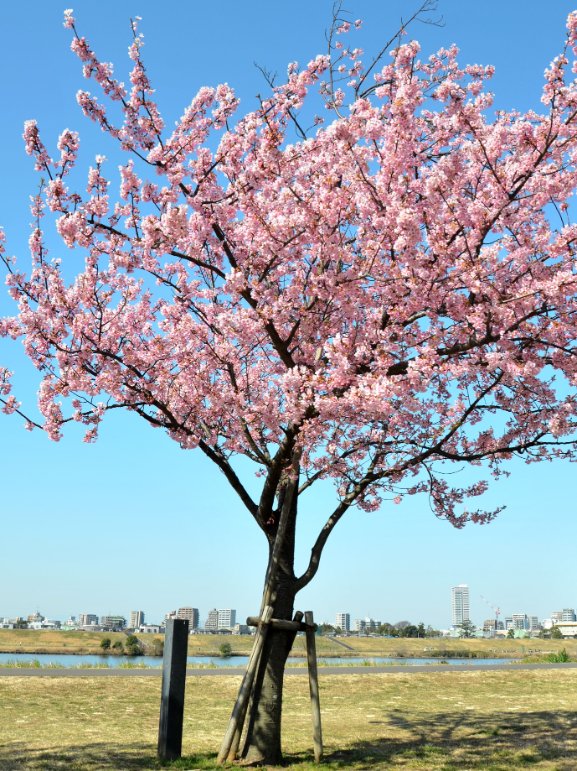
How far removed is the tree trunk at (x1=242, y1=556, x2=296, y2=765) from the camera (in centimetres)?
1058

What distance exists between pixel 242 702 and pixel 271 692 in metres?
0.56

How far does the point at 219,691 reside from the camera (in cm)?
1798

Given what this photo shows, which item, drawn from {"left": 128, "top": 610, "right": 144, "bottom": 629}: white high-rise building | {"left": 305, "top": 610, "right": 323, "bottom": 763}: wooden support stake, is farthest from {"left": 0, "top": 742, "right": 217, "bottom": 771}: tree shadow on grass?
{"left": 128, "top": 610, "right": 144, "bottom": 629}: white high-rise building

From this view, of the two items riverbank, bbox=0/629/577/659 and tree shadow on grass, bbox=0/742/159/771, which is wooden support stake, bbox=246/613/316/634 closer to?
tree shadow on grass, bbox=0/742/159/771

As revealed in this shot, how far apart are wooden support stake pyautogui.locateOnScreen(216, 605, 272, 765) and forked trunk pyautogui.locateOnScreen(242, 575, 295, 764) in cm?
18

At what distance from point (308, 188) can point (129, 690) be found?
13.0 metres

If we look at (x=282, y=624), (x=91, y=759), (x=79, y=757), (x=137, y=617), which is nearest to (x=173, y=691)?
(x=91, y=759)

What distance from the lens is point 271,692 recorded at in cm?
→ 1091

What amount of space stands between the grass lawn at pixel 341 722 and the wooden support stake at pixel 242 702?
0.32m

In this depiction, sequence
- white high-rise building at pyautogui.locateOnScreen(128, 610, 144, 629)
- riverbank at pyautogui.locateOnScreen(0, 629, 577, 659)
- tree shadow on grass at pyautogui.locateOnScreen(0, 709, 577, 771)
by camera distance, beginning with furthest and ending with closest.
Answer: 1. white high-rise building at pyautogui.locateOnScreen(128, 610, 144, 629)
2. riverbank at pyautogui.locateOnScreen(0, 629, 577, 659)
3. tree shadow on grass at pyautogui.locateOnScreen(0, 709, 577, 771)

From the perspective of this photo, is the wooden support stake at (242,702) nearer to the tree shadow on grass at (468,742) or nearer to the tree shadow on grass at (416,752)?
the tree shadow on grass at (416,752)

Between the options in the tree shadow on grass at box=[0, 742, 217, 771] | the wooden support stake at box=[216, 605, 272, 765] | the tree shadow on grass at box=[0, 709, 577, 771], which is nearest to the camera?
the tree shadow on grass at box=[0, 742, 217, 771]

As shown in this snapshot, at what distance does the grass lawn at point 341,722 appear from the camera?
10523mm

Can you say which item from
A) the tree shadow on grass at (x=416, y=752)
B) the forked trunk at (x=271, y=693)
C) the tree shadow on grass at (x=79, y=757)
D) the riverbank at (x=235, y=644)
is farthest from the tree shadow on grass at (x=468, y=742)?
the riverbank at (x=235, y=644)
